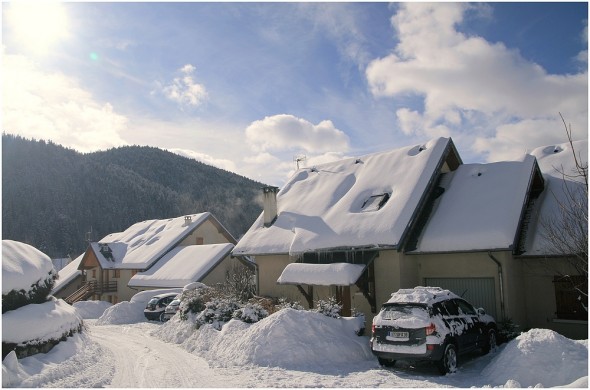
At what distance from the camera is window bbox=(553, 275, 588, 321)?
13.7 meters

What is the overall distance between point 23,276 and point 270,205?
11.5 m

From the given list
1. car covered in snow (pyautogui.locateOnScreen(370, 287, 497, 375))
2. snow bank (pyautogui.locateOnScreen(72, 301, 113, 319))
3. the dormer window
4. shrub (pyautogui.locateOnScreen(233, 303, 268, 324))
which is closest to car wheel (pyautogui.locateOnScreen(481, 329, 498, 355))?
car covered in snow (pyautogui.locateOnScreen(370, 287, 497, 375))

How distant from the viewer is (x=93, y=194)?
9275 cm

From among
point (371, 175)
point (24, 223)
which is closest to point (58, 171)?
point (24, 223)

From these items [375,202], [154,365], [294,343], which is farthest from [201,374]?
[375,202]

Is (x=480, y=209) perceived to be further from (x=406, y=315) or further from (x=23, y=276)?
(x=23, y=276)

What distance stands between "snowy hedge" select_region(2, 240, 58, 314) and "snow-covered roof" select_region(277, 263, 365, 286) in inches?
300

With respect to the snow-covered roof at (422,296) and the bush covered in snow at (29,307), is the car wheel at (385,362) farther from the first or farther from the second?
the bush covered in snow at (29,307)

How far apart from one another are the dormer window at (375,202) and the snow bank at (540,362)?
821 cm

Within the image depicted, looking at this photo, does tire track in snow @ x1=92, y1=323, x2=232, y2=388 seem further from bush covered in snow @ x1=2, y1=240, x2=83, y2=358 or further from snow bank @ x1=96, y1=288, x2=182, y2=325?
snow bank @ x1=96, y1=288, x2=182, y2=325

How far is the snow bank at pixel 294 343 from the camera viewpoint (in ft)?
38.6

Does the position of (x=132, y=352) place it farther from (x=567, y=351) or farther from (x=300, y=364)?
(x=567, y=351)

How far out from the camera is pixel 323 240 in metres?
17.5

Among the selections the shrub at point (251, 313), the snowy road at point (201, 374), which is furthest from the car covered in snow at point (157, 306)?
the snowy road at point (201, 374)
